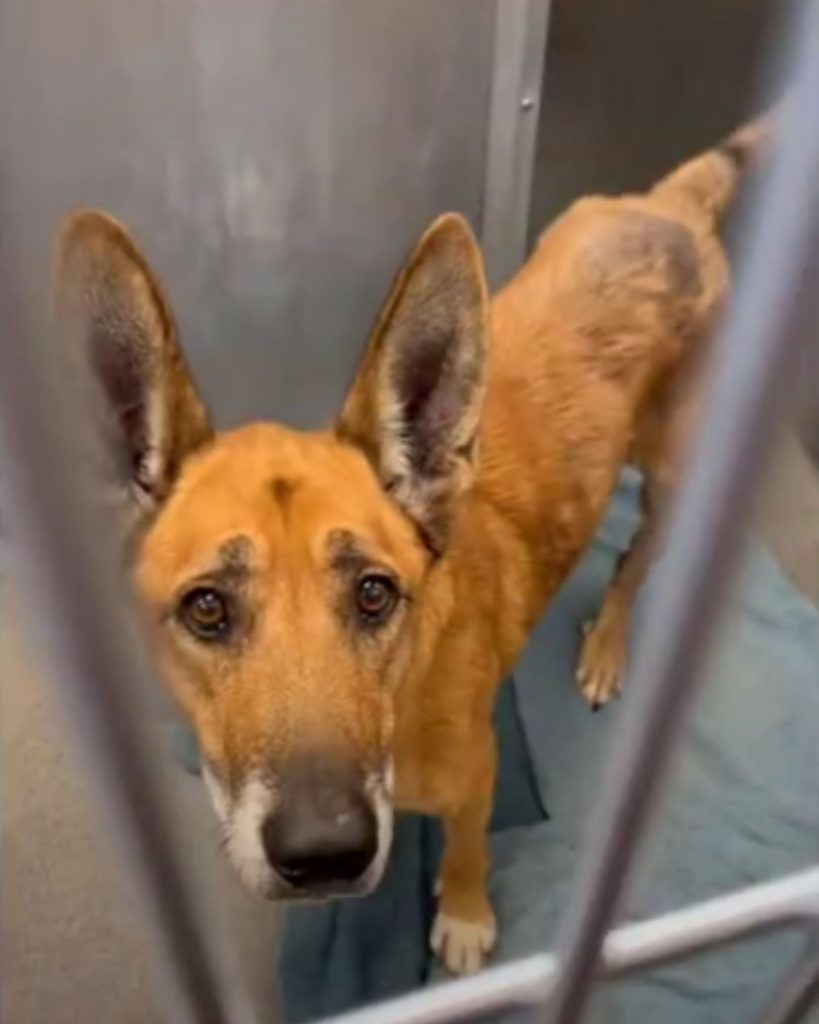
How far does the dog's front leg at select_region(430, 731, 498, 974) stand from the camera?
1.48m

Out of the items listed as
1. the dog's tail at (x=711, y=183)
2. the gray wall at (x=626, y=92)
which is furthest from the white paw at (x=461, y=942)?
the gray wall at (x=626, y=92)

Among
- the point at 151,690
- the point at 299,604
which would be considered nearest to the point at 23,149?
the point at 299,604

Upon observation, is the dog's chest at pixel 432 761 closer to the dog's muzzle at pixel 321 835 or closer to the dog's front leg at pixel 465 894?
the dog's front leg at pixel 465 894

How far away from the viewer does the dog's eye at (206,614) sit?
1.11 meters

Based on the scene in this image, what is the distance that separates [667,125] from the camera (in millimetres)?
2160

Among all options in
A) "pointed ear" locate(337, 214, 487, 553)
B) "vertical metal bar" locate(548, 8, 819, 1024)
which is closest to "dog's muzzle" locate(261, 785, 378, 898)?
"pointed ear" locate(337, 214, 487, 553)

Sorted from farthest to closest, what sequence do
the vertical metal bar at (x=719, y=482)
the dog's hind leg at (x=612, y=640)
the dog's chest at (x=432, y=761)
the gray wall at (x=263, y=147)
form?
the dog's hind leg at (x=612, y=640) → the gray wall at (x=263, y=147) → the dog's chest at (x=432, y=761) → the vertical metal bar at (x=719, y=482)

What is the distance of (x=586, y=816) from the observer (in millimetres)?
1447

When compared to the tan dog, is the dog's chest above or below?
below

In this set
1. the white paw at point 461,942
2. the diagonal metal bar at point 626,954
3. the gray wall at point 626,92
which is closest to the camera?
the diagonal metal bar at point 626,954

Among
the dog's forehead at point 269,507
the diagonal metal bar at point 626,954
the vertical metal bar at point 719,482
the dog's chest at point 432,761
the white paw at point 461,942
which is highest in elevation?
the vertical metal bar at point 719,482

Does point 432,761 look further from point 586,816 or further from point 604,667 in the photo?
point 604,667

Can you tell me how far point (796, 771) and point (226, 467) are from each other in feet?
3.20

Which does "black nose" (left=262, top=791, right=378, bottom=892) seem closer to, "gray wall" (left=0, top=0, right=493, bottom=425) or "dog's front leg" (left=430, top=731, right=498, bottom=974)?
"dog's front leg" (left=430, top=731, right=498, bottom=974)
